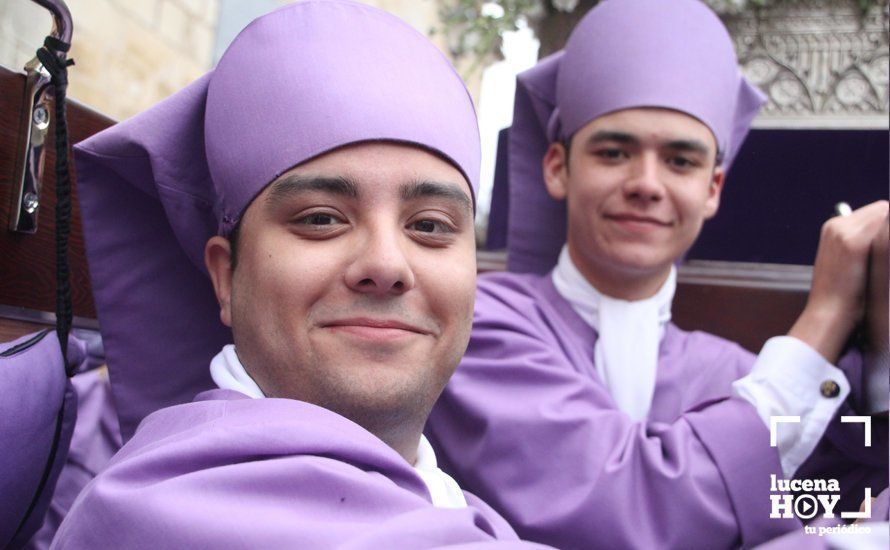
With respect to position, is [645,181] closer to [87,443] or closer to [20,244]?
[20,244]

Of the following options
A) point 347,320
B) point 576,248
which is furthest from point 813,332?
point 347,320

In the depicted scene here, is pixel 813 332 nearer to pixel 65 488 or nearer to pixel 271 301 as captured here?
pixel 271 301

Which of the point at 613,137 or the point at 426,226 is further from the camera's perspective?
the point at 613,137

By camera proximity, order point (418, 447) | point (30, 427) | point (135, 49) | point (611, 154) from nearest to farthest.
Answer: point (30, 427) → point (418, 447) → point (611, 154) → point (135, 49)

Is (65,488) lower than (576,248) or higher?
lower

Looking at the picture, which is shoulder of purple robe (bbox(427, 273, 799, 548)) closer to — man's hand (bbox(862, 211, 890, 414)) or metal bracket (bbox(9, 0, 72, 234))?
man's hand (bbox(862, 211, 890, 414))

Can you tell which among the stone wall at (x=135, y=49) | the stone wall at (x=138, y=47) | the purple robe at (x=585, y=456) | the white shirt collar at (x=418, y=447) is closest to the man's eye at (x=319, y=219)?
the white shirt collar at (x=418, y=447)

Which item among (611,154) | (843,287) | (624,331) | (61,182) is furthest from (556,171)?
(61,182)

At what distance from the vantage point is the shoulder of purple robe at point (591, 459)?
1768mm

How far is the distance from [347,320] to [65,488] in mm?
1085

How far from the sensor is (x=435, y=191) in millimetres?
1475

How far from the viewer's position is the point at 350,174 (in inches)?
56.6

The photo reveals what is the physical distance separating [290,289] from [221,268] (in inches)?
9.6

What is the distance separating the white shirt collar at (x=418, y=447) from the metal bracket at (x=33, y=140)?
0.42 m
